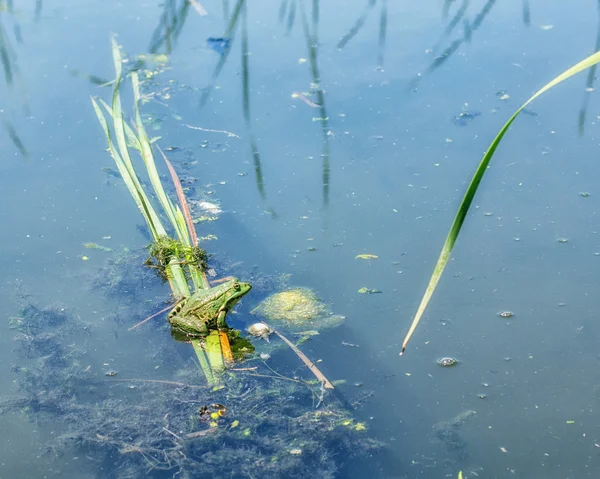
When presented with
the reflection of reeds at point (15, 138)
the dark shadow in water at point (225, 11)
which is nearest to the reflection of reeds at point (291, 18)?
the dark shadow in water at point (225, 11)

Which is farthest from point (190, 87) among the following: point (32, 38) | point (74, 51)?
point (32, 38)

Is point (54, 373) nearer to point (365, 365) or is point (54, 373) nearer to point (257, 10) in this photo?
point (365, 365)

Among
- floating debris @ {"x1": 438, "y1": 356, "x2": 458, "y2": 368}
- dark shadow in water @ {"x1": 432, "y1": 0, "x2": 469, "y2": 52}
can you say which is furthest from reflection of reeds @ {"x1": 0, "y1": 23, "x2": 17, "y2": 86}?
floating debris @ {"x1": 438, "y1": 356, "x2": 458, "y2": 368}

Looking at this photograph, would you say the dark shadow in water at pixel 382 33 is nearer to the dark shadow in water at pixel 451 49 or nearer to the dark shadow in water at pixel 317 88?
the dark shadow in water at pixel 451 49

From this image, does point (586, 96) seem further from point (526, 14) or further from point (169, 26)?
point (169, 26)

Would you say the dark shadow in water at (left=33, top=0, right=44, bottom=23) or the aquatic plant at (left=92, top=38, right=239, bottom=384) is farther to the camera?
the dark shadow in water at (left=33, top=0, right=44, bottom=23)

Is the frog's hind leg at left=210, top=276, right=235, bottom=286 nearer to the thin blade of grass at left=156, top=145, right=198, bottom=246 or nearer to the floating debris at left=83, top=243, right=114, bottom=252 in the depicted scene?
the thin blade of grass at left=156, top=145, right=198, bottom=246
